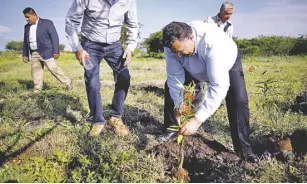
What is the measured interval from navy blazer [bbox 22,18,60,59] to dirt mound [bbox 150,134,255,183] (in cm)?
353

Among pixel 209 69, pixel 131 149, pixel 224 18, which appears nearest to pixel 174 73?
pixel 209 69

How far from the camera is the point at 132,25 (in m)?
3.47

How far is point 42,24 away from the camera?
561 cm

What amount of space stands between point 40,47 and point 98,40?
2790mm

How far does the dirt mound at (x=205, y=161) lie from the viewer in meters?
2.48

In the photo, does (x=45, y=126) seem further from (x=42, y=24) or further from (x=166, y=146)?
(x=42, y=24)

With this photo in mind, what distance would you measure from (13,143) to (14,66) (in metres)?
5.71

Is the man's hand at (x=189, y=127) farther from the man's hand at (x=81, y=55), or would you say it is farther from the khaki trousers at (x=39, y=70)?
the khaki trousers at (x=39, y=70)

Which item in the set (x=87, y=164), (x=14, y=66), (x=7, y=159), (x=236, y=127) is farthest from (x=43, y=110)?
(x=14, y=66)

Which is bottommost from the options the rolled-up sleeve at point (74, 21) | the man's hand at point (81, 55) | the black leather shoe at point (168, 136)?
the black leather shoe at point (168, 136)

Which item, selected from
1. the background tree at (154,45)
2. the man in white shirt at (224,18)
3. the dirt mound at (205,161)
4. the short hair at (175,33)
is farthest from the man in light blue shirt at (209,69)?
the background tree at (154,45)

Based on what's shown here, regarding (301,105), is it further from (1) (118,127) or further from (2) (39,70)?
(2) (39,70)

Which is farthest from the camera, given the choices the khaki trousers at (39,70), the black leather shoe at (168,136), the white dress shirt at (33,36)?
the khaki trousers at (39,70)

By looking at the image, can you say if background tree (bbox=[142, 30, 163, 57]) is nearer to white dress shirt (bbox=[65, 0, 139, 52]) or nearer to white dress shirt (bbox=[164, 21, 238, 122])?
white dress shirt (bbox=[65, 0, 139, 52])
